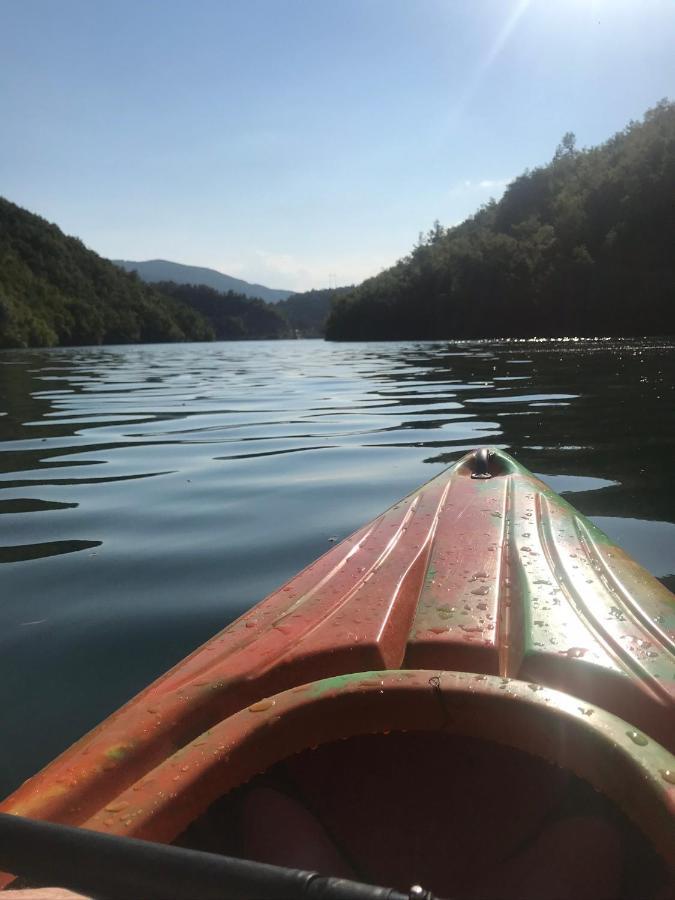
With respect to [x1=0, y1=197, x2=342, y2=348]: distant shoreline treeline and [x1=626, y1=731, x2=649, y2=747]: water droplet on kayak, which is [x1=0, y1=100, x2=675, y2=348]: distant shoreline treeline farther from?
[x1=626, y1=731, x2=649, y2=747]: water droplet on kayak

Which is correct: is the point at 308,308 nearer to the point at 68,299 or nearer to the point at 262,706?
the point at 68,299

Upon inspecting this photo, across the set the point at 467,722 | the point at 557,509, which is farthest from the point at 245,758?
the point at 557,509

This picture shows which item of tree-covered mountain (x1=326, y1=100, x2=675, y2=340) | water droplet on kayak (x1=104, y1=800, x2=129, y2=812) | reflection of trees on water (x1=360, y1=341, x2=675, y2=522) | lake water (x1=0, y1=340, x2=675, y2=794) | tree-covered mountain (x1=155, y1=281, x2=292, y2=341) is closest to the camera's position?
water droplet on kayak (x1=104, y1=800, x2=129, y2=812)

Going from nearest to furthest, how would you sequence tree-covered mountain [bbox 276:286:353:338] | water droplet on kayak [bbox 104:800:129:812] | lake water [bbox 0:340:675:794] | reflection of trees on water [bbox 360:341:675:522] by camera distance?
water droplet on kayak [bbox 104:800:129:812], lake water [bbox 0:340:675:794], reflection of trees on water [bbox 360:341:675:522], tree-covered mountain [bbox 276:286:353:338]

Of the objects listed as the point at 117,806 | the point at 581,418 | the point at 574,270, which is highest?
the point at 574,270

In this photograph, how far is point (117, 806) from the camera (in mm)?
1146

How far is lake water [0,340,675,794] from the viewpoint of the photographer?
2.35 meters

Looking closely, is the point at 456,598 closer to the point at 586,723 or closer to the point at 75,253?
the point at 586,723

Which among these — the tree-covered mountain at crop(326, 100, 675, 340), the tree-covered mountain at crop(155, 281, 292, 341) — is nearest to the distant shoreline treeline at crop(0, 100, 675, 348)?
the tree-covered mountain at crop(326, 100, 675, 340)

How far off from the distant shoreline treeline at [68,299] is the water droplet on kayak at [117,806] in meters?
56.0

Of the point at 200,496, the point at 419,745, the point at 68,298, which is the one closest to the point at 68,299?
the point at 68,298

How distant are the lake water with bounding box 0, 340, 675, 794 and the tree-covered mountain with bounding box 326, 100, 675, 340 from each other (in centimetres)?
3155

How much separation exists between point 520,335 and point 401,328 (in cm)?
1943

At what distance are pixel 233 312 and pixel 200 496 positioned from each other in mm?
137385
